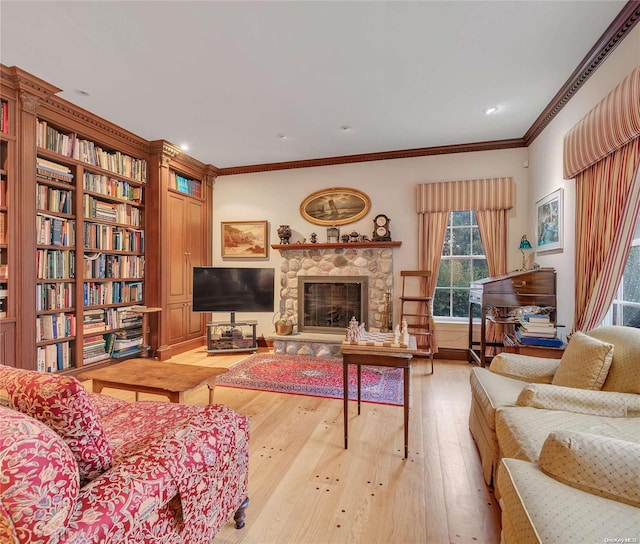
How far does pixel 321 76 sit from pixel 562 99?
7.38ft

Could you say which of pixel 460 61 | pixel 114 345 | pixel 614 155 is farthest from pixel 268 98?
pixel 114 345

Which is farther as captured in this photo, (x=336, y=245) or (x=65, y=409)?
(x=336, y=245)

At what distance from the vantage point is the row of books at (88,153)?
10.8ft

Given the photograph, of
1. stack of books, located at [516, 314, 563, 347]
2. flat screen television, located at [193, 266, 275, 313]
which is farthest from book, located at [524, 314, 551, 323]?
flat screen television, located at [193, 266, 275, 313]

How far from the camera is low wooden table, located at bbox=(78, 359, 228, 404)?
2.19m

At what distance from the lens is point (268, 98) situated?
10.6 ft

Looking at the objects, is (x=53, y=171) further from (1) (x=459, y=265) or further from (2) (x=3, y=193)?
(1) (x=459, y=265)

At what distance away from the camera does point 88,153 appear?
12.2 ft

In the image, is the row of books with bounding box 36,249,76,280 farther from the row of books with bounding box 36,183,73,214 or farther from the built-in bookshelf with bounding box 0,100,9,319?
the row of books with bounding box 36,183,73,214

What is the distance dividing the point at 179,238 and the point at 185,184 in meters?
0.86

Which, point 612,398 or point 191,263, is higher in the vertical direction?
point 191,263

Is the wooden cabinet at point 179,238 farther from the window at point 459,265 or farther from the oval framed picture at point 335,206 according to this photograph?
the window at point 459,265

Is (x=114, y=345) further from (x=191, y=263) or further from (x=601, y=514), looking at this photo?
(x=601, y=514)

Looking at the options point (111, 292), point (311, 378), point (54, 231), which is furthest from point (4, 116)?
point (311, 378)
